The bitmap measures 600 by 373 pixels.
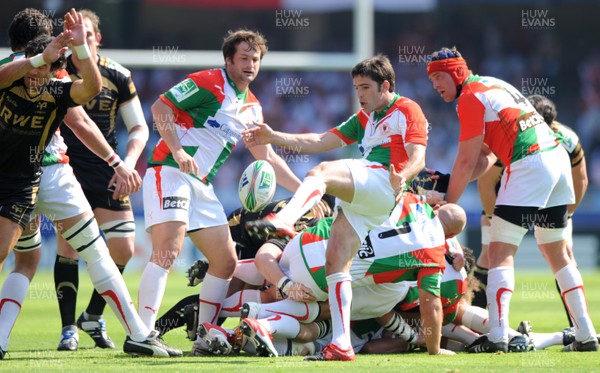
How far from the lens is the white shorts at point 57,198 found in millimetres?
6480

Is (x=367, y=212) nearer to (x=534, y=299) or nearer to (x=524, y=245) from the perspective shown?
(x=534, y=299)

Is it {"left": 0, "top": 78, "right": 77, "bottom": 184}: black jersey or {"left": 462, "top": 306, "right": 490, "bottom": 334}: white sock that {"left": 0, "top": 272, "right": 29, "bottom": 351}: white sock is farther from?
{"left": 462, "top": 306, "right": 490, "bottom": 334}: white sock

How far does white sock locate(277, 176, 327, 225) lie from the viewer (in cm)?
576

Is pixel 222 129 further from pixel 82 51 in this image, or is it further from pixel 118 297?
pixel 82 51

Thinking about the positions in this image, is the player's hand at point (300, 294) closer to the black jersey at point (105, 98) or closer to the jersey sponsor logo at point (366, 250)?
the jersey sponsor logo at point (366, 250)

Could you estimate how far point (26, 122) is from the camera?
6160 millimetres

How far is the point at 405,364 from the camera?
603cm

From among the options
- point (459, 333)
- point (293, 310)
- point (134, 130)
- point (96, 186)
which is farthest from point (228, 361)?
point (96, 186)

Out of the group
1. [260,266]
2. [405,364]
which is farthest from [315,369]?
[260,266]

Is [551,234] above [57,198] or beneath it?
beneath

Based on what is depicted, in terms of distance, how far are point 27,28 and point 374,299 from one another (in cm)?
308

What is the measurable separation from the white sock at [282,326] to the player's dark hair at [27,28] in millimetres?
2471

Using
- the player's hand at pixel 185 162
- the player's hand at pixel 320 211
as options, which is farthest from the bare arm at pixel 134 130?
the player's hand at pixel 320 211

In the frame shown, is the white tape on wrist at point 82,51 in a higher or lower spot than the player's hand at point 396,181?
higher
